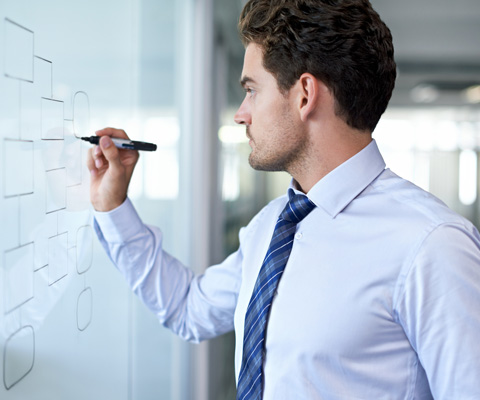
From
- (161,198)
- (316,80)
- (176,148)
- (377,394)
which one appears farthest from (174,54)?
(377,394)

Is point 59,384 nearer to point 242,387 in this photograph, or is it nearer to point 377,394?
point 242,387

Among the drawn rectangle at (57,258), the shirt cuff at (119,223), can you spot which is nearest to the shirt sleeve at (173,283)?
the shirt cuff at (119,223)

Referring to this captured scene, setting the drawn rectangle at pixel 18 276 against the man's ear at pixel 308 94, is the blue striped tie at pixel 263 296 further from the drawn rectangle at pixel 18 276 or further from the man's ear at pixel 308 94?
the drawn rectangle at pixel 18 276

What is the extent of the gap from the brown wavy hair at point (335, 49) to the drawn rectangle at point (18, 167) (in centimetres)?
46

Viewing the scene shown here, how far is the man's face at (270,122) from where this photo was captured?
85cm

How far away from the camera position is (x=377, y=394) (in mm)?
725

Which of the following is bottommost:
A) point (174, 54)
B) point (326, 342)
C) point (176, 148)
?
point (326, 342)

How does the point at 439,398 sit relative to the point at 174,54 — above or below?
below

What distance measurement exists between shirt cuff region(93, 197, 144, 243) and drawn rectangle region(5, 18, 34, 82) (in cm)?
38

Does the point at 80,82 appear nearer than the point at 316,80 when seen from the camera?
Yes

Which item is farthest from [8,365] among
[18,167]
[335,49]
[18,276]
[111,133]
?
[335,49]

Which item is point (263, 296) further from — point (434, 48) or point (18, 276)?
point (434, 48)

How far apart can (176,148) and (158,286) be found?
→ 0.52m

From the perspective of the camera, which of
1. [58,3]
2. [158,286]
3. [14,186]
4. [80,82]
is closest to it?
[14,186]
